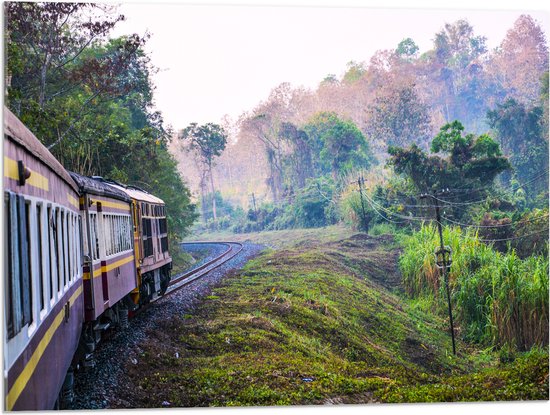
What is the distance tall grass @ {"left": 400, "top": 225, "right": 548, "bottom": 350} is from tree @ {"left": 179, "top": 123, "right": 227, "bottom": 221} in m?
4.52

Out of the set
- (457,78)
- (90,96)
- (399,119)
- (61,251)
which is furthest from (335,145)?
(61,251)

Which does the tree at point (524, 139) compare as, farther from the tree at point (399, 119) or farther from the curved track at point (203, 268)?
the curved track at point (203, 268)

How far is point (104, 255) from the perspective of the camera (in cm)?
682

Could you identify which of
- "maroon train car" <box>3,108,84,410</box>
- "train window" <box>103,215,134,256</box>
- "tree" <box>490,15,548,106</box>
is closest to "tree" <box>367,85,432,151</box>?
"tree" <box>490,15,548,106</box>

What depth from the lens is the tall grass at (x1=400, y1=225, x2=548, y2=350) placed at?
29.3 feet

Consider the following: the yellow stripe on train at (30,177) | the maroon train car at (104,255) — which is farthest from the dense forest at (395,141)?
the yellow stripe on train at (30,177)

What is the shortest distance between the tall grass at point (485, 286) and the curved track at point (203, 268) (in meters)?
4.23

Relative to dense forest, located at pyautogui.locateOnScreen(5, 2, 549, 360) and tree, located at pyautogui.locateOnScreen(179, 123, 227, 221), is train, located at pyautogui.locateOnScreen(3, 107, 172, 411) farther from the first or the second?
tree, located at pyautogui.locateOnScreen(179, 123, 227, 221)

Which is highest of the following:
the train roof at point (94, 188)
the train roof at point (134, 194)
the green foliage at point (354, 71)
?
the green foliage at point (354, 71)

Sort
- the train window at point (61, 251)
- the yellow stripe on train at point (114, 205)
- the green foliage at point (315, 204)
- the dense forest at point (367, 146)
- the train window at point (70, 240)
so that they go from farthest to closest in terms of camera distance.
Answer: the green foliage at point (315, 204), the dense forest at point (367, 146), the yellow stripe on train at point (114, 205), the train window at point (70, 240), the train window at point (61, 251)

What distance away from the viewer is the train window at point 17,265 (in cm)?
282

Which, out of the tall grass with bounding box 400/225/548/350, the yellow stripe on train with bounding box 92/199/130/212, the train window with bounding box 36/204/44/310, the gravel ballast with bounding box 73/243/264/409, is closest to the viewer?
the train window with bounding box 36/204/44/310

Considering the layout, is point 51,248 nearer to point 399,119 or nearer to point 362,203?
point 399,119

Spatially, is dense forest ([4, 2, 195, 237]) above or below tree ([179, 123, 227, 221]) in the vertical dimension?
above
